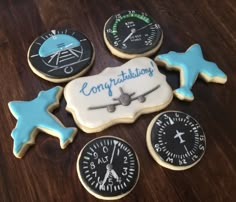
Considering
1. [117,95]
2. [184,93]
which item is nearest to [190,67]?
[184,93]

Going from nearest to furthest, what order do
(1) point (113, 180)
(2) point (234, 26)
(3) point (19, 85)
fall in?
(1) point (113, 180), (3) point (19, 85), (2) point (234, 26)

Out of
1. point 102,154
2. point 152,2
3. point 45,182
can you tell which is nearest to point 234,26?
point 152,2

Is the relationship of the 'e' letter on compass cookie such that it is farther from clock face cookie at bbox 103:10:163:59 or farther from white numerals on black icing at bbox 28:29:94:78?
clock face cookie at bbox 103:10:163:59

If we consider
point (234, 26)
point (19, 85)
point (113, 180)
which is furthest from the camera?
point (234, 26)

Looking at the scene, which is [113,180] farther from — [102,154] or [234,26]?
[234,26]

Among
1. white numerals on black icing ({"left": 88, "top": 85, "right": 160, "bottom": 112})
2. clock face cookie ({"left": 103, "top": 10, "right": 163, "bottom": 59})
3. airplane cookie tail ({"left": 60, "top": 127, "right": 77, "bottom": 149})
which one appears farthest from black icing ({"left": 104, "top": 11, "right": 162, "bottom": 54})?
airplane cookie tail ({"left": 60, "top": 127, "right": 77, "bottom": 149})
